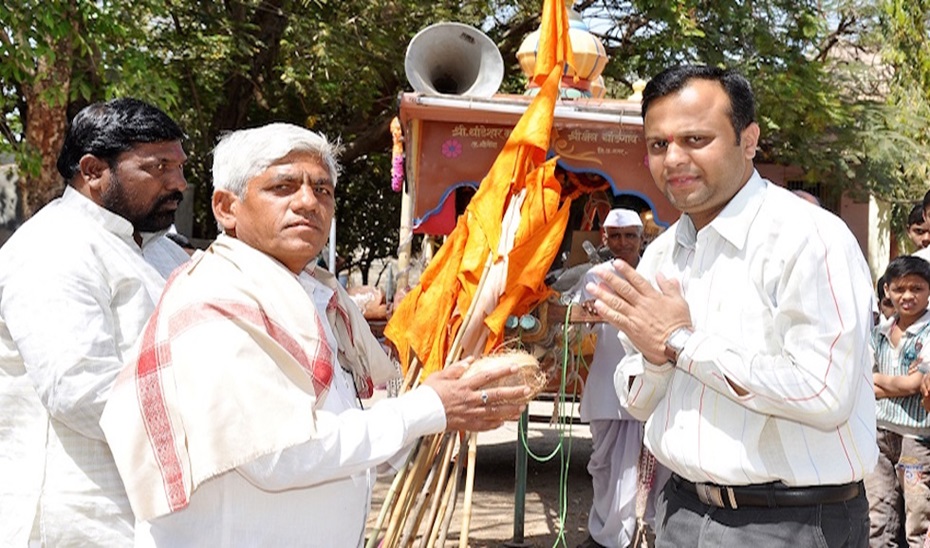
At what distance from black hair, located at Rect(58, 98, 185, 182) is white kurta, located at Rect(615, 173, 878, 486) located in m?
1.36

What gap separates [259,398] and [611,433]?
3753 mm

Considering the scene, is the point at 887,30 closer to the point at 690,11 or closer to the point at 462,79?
the point at 690,11

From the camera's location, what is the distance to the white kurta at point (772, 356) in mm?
1783

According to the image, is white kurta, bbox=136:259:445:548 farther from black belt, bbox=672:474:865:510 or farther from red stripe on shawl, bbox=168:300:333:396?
black belt, bbox=672:474:865:510

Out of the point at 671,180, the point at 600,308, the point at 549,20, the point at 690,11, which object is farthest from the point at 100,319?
the point at 690,11

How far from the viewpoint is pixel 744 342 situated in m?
1.91

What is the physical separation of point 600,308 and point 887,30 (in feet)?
29.7

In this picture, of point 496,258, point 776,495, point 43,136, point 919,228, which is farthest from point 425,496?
point 43,136

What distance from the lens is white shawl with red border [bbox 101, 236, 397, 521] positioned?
61.7 inches

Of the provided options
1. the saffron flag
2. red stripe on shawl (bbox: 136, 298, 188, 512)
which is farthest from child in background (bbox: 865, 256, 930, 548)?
red stripe on shawl (bbox: 136, 298, 188, 512)

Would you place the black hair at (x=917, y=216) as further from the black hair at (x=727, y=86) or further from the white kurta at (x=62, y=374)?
the white kurta at (x=62, y=374)

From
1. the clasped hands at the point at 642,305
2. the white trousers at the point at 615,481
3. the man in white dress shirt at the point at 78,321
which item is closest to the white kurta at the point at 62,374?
the man in white dress shirt at the point at 78,321

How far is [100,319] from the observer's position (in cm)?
210

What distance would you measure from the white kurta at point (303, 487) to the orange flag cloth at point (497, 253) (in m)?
1.95
